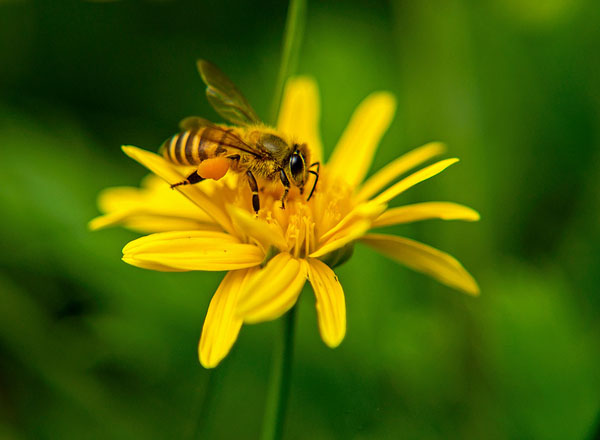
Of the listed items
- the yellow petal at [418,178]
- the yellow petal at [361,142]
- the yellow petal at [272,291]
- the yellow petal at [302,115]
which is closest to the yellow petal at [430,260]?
the yellow petal at [418,178]

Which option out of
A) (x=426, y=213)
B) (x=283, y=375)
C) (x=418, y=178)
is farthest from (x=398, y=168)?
(x=283, y=375)

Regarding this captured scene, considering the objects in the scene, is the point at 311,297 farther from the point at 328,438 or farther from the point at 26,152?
the point at 26,152

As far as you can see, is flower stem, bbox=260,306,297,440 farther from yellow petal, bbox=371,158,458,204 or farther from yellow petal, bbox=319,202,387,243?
yellow petal, bbox=371,158,458,204

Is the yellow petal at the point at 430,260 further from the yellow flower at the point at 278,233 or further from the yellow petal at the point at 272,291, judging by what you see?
the yellow petal at the point at 272,291

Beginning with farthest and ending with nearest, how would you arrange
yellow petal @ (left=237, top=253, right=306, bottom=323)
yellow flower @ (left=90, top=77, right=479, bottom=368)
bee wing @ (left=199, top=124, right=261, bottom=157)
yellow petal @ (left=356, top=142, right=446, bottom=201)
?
yellow petal @ (left=356, top=142, right=446, bottom=201), bee wing @ (left=199, top=124, right=261, bottom=157), yellow flower @ (left=90, top=77, right=479, bottom=368), yellow petal @ (left=237, top=253, right=306, bottom=323)

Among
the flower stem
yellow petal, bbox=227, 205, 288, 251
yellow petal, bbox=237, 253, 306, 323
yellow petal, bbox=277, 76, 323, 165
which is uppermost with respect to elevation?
yellow petal, bbox=277, 76, 323, 165

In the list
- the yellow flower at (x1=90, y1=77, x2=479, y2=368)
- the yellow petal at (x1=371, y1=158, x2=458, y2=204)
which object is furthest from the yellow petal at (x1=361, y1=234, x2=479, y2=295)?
the yellow petal at (x1=371, y1=158, x2=458, y2=204)
